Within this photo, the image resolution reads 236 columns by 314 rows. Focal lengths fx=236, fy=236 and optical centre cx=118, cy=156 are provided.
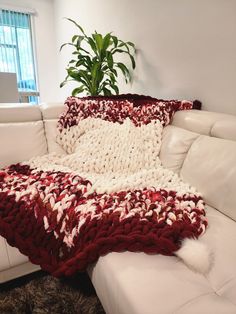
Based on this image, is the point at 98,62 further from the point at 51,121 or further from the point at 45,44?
the point at 45,44

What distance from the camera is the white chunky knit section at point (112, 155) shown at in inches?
47.7

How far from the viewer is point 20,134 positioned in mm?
1460

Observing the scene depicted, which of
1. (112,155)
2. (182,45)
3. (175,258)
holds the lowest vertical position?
(175,258)

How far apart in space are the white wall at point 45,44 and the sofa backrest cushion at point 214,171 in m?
3.47

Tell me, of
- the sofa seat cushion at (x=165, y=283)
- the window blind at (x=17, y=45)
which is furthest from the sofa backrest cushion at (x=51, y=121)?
the window blind at (x=17, y=45)

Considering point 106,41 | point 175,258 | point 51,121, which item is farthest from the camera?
point 106,41

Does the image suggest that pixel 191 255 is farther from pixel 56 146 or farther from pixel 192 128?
pixel 56 146

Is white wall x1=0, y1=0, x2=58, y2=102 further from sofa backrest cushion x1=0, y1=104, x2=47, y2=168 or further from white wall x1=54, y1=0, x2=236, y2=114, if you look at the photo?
sofa backrest cushion x1=0, y1=104, x2=47, y2=168

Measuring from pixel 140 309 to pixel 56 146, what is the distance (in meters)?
1.15

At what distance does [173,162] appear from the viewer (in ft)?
4.15

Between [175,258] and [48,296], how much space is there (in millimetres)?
639

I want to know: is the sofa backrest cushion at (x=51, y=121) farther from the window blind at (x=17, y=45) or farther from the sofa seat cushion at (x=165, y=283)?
the window blind at (x=17, y=45)

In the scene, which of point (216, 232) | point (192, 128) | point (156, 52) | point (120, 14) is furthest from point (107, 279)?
point (120, 14)

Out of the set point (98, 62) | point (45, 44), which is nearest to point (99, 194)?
point (98, 62)
